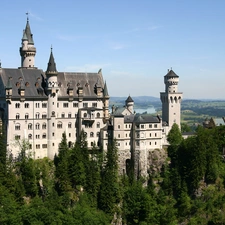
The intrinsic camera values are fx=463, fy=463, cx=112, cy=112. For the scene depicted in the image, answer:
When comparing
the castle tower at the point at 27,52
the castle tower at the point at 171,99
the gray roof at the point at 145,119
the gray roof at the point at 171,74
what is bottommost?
the gray roof at the point at 145,119

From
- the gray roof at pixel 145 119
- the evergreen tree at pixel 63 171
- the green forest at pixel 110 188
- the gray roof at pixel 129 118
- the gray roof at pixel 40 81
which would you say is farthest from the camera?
the gray roof at pixel 129 118

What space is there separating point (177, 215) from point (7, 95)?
46536mm

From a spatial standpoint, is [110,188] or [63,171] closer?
[63,171]

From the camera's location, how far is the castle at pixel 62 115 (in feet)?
343

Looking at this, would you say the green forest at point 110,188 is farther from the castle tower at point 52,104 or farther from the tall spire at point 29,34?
the tall spire at point 29,34

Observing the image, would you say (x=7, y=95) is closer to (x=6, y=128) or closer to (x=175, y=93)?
(x=6, y=128)

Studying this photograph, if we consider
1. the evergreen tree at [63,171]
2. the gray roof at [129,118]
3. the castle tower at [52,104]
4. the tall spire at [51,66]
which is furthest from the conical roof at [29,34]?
the gray roof at [129,118]

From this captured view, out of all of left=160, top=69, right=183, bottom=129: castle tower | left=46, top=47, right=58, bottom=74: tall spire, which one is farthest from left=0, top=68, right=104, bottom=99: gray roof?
left=160, top=69, right=183, bottom=129: castle tower

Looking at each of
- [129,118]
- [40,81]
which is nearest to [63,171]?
[129,118]

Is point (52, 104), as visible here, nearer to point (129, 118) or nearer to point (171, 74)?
point (129, 118)

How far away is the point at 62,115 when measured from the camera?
4331 inches

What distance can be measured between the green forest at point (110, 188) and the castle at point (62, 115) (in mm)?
3630

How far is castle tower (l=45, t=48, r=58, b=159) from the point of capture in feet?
352

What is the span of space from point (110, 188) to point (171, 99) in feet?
108
